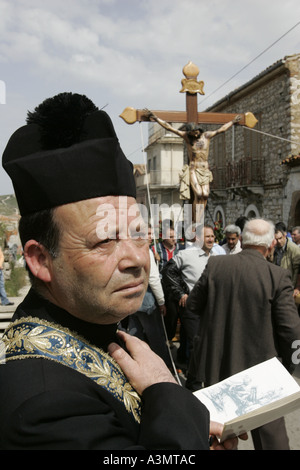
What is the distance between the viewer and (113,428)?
82cm

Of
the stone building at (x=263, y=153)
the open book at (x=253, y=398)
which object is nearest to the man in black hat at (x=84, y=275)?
the open book at (x=253, y=398)

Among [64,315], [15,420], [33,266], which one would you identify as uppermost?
[33,266]

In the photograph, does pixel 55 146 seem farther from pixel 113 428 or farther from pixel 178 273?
pixel 178 273

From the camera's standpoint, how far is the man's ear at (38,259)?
107cm

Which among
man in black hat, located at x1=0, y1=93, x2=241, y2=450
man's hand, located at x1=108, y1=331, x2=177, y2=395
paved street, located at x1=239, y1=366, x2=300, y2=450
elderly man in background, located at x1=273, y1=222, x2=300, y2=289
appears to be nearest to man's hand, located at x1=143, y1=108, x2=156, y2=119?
elderly man in background, located at x1=273, y1=222, x2=300, y2=289

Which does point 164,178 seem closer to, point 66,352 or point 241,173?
point 241,173

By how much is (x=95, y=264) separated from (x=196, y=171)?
4.53 m

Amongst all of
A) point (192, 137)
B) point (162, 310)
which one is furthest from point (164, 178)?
point (162, 310)

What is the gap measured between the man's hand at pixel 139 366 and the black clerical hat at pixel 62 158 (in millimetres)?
471

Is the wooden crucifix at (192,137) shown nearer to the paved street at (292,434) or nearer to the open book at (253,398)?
the paved street at (292,434)

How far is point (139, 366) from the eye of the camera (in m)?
1.09

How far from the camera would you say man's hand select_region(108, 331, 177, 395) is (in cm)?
105
